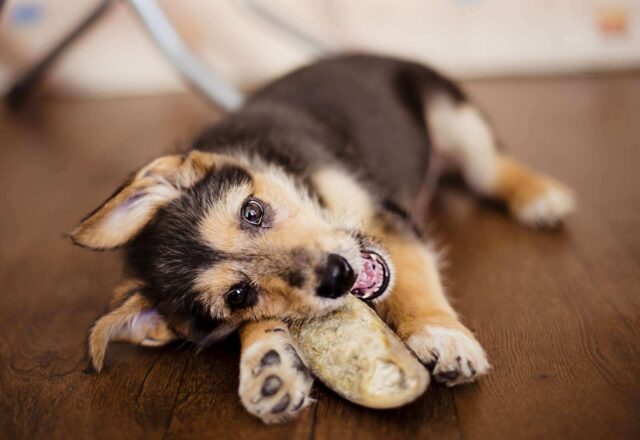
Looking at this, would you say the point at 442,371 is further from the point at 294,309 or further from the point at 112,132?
the point at 112,132

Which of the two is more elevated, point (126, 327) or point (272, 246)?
point (272, 246)

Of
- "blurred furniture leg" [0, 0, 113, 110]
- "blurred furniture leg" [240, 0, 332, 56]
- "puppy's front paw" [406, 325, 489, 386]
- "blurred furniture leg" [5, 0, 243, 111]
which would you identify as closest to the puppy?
"puppy's front paw" [406, 325, 489, 386]

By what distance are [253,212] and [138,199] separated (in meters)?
0.32

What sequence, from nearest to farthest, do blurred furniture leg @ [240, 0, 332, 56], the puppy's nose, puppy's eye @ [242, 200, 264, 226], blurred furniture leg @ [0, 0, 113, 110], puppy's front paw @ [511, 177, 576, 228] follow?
the puppy's nose, puppy's eye @ [242, 200, 264, 226], puppy's front paw @ [511, 177, 576, 228], blurred furniture leg @ [240, 0, 332, 56], blurred furniture leg @ [0, 0, 113, 110]

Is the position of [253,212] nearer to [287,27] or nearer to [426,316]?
[426,316]

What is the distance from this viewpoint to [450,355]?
1.72m

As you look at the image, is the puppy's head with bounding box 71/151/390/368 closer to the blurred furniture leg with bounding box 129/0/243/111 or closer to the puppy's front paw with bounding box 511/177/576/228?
the puppy's front paw with bounding box 511/177/576/228

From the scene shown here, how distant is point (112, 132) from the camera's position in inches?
173

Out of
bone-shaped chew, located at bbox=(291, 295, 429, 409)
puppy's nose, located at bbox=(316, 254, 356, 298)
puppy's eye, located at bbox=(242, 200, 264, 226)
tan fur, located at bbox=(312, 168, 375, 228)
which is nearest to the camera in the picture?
bone-shaped chew, located at bbox=(291, 295, 429, 409)

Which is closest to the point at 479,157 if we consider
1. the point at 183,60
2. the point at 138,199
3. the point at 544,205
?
the point at 544,205

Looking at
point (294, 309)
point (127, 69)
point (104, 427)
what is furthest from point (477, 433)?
point (127, 69)

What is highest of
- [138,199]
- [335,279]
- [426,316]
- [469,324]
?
[138,199]

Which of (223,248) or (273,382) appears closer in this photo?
(273,382)

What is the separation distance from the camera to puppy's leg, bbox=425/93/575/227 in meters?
2.75
